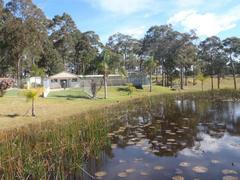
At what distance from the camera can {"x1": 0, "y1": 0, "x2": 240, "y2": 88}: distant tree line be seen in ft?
166

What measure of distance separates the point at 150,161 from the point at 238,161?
3.21 m

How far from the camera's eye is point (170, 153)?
1173cm

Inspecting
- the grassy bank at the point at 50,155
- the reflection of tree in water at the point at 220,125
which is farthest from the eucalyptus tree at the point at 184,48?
the grassy bank at the point at 50,155

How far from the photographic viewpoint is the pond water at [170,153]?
933 centimetres

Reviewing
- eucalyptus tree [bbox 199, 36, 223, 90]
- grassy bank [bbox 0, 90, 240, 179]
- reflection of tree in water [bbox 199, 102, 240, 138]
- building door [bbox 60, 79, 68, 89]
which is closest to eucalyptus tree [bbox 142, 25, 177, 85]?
eucalyptus tree [bbox 199, 36, 223, 90]

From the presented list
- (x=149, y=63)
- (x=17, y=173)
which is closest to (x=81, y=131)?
(x=17, y=173)

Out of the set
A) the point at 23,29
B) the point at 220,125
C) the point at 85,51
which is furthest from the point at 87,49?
the point at 220,125

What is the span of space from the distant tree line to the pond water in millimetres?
34040

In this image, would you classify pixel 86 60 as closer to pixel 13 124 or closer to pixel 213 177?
pixel 13 124

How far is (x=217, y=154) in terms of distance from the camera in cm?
1157

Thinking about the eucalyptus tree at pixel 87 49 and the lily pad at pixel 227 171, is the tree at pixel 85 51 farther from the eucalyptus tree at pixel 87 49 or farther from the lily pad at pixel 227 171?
Result: the lily pad at pixel 227 171

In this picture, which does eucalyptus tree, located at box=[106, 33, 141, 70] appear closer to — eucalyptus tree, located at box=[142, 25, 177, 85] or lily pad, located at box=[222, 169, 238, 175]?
eucalyptus tree, located at box=[142, 25, 177, 85]

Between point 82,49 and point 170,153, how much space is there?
228 feet

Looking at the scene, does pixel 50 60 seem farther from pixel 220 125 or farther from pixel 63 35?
pixel 220 125
